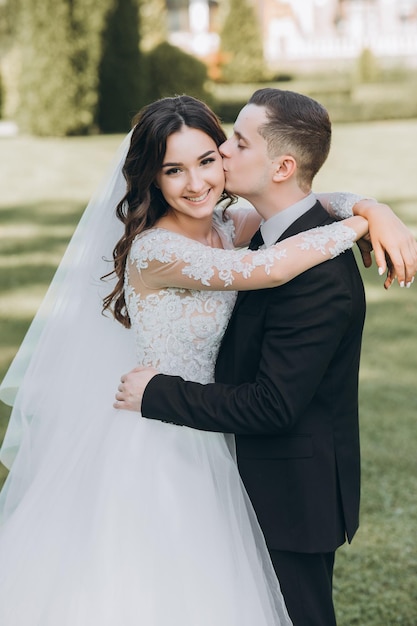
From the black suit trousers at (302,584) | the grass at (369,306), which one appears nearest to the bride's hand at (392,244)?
the black suit trousers at (302,584)

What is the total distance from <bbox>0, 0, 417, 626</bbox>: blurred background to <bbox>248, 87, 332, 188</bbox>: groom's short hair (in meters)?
2.19

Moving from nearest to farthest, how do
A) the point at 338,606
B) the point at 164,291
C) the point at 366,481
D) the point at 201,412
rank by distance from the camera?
the point at 201,412 < the point at 164,291 < the point at 338,606 < the point at 366,481

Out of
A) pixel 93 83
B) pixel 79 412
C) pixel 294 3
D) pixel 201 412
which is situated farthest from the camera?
pixel 294 3

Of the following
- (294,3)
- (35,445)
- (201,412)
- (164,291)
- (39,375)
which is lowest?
(294,3)

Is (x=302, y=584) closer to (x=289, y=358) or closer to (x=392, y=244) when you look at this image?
(x=289, y=358)

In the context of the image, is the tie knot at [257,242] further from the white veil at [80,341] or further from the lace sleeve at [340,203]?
the white veil at [80,341]

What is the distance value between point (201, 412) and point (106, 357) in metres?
0.73

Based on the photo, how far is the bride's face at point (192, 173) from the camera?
281 centimetres

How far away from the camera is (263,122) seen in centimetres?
266

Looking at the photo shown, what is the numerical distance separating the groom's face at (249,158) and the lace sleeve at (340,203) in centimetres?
38

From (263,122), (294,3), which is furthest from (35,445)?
(294,3)

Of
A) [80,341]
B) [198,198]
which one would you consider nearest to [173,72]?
[80,341]

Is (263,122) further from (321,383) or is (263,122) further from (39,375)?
(39,375)

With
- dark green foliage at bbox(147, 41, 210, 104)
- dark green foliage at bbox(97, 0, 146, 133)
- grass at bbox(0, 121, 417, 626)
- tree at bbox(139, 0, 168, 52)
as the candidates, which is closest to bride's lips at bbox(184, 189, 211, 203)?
grass at bbox(0, 121, 417, 626)
